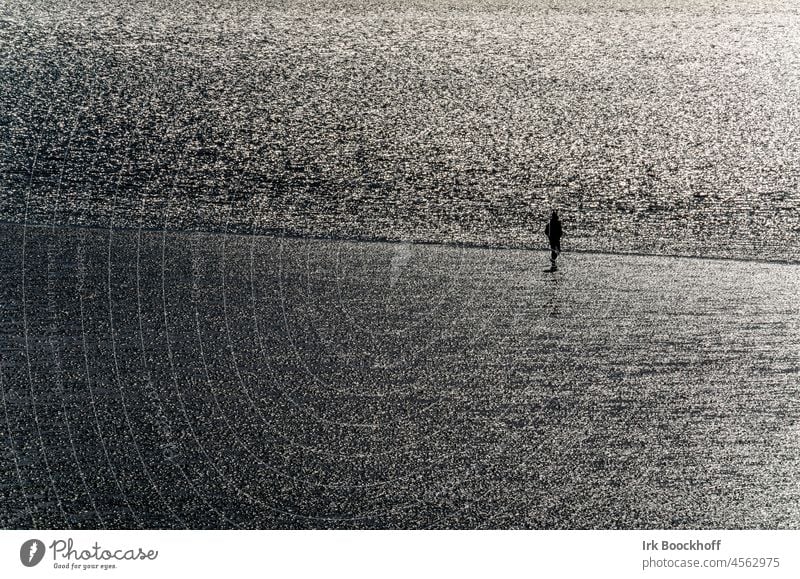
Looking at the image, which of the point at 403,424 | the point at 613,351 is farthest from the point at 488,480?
the point at 613,351

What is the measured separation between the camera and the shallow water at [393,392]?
5.09 meters

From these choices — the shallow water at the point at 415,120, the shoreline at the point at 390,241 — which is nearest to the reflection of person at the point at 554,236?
the shoreline at the point at 390,241

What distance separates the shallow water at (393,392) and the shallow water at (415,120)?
1418 millimetres

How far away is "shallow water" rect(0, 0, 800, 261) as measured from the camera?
430 inches

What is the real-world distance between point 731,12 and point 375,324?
462 inches

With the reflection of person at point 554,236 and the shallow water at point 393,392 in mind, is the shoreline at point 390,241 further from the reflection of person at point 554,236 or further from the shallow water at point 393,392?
the reflection of person at point 554,236

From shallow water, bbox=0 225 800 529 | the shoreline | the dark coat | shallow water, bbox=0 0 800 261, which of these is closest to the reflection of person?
the dark coat

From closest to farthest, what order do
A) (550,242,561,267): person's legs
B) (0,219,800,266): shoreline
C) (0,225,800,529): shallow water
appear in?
1. (0,225,800,529): shallow water
2. (550,242,561,267): person's legs
3. (0,219,800,266): shoreline

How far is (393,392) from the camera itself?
634 cm

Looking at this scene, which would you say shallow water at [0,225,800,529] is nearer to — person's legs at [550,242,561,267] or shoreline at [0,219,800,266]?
person's legs at [550,242,561,267]

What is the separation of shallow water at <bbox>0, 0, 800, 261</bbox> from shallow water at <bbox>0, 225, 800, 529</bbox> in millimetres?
1418

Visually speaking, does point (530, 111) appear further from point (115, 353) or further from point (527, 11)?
point (115, 353)

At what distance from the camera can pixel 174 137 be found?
502 inches

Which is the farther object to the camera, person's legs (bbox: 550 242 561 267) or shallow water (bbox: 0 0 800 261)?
shallow water (bbox: 0 0 800 261)
